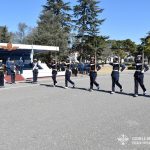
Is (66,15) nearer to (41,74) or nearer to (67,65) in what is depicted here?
(41,74)

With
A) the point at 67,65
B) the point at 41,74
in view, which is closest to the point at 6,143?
the point at 67,65

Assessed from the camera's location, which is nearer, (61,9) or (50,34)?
(50,34)

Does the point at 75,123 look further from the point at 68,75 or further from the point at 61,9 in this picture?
the point at 61,9

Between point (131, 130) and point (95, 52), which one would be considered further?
point (95, 52)

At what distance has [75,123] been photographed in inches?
393

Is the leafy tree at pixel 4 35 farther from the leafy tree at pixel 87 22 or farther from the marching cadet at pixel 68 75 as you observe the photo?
the marching cadet at pixel 68 75

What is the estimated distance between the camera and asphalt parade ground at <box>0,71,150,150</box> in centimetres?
771

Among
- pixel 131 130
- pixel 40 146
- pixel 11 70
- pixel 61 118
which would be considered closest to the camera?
pixel 40 146

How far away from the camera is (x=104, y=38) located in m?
78.5

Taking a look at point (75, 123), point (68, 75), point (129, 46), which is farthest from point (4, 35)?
point (75, 123)

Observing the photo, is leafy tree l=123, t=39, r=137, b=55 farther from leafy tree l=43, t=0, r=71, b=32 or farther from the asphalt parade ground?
the asphalt parade ground

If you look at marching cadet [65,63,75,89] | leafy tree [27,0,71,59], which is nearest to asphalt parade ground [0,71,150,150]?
marching cadet [65,63,75,89]

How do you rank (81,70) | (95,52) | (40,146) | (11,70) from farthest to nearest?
(95,52) → (81,70) → (11,70) → (40,146)

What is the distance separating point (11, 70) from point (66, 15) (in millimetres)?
54908
